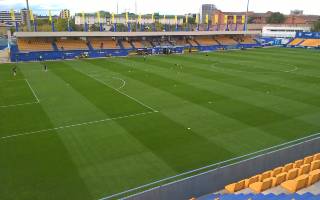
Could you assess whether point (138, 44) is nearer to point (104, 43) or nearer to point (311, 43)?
point (104, 43)

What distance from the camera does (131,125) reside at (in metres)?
21.1

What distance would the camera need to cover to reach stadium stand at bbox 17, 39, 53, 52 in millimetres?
56906

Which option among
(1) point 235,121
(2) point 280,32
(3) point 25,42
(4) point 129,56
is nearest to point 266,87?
(1) point 235,121

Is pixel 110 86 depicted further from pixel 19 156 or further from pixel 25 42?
pixel 25 42

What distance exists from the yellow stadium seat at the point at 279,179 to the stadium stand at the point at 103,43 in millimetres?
56278

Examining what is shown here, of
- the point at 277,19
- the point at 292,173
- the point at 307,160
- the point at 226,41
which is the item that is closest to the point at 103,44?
the point at 226,41

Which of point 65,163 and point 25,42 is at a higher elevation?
point 25,42

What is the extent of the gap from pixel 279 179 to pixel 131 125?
11.5m

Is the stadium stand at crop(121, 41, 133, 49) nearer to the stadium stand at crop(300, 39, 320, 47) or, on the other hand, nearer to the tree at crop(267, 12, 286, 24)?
the stadium stand at crop(300, 39, 320, 47)

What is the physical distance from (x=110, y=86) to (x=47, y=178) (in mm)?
19439

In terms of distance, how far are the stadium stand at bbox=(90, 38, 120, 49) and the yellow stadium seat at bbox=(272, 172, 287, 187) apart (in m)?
56.3

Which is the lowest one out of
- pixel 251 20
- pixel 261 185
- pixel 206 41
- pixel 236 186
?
pixel 236 186

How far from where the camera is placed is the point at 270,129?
2019 centimetres

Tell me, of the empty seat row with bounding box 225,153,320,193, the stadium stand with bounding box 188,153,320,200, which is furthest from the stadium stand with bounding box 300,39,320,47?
the stadium stand with bounding box 188,153,320,200
